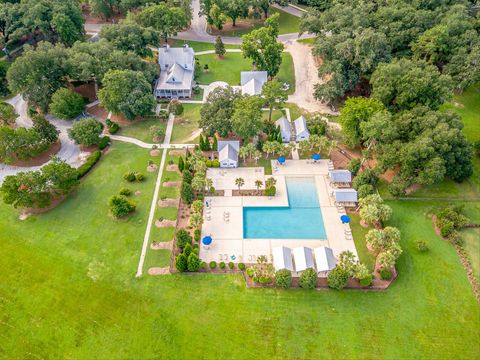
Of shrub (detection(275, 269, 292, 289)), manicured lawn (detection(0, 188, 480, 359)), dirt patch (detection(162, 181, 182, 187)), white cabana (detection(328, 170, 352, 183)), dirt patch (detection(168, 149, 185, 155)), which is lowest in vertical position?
manicured lawn (detection(0, 188, 480, 359))

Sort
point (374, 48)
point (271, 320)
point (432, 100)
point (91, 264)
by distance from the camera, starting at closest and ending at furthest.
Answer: point (271, 320) < point (91, 264) < point (432, 100) < point (374, 48)

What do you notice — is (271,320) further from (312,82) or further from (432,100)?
(312,82)

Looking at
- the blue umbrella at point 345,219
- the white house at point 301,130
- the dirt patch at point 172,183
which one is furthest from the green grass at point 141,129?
the blue umbrella at point 345,219

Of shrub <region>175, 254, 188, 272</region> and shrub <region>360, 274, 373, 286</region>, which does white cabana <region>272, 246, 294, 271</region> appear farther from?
shrub <region>175, 254, 188, 272</region>

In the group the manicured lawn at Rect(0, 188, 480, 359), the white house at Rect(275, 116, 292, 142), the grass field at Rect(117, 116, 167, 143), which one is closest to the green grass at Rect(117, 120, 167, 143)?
the grass field at Rect(117, 116, 167, 143)

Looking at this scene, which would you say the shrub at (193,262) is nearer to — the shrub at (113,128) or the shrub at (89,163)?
the shrub at (89,163)

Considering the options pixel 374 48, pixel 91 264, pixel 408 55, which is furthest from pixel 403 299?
pixel 408 55
